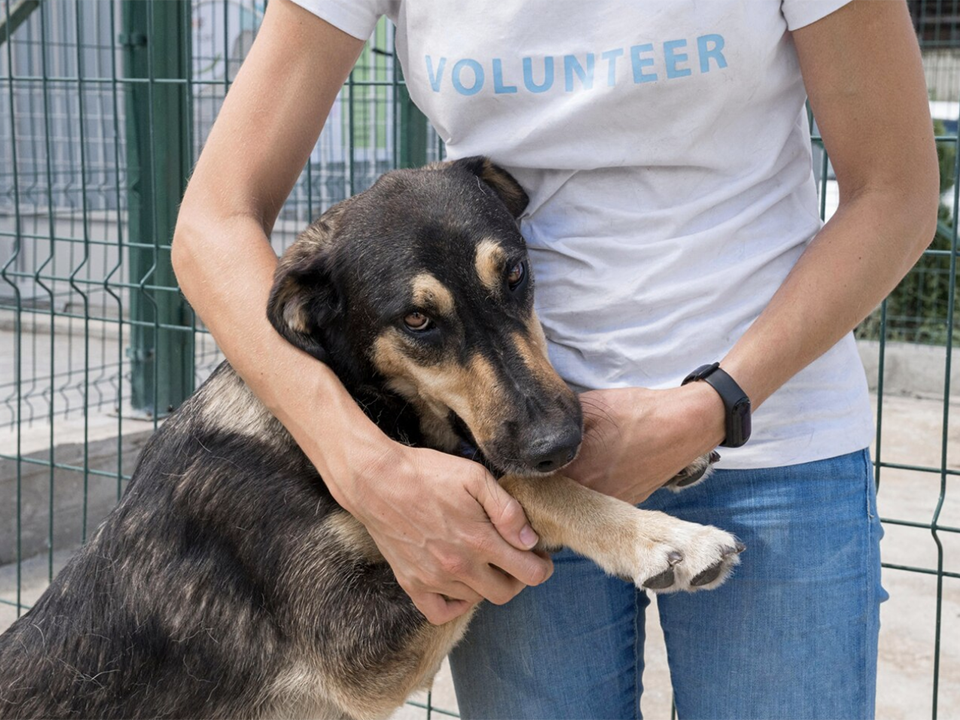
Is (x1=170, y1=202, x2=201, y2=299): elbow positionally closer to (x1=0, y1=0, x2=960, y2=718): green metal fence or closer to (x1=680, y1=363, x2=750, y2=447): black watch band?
(x1=680, y1=363, x2=750, y2=447): black watch band

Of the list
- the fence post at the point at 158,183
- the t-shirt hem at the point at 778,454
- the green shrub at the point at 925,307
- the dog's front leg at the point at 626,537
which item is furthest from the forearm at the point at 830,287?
the green shrub at the point at 925,307

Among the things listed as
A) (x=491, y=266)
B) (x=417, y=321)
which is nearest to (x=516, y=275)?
(x=491, y=266)

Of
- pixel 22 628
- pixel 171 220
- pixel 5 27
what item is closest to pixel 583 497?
pixel 22 628

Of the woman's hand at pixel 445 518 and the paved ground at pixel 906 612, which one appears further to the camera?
the paved ground at pixel 906 612

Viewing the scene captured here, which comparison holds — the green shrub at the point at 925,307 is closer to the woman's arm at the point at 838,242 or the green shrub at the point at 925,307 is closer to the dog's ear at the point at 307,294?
the woman's arm at the point at 838,242

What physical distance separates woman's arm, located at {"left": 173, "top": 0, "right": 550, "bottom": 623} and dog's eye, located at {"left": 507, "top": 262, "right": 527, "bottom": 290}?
0.34 metres

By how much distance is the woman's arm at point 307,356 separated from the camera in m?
1.59

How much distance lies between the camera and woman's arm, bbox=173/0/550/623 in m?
1.59

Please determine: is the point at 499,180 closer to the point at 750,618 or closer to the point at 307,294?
the point at 307,294

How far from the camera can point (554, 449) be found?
1.67m

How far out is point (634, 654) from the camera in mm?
1942

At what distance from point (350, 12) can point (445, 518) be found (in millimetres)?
843

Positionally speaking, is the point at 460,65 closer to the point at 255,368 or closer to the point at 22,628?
the point at 255,368

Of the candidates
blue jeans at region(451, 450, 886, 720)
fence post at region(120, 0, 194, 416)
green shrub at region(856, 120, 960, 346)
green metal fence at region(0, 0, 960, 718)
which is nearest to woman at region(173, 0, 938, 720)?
blue jeans at region(451, 450, 886, 720)
